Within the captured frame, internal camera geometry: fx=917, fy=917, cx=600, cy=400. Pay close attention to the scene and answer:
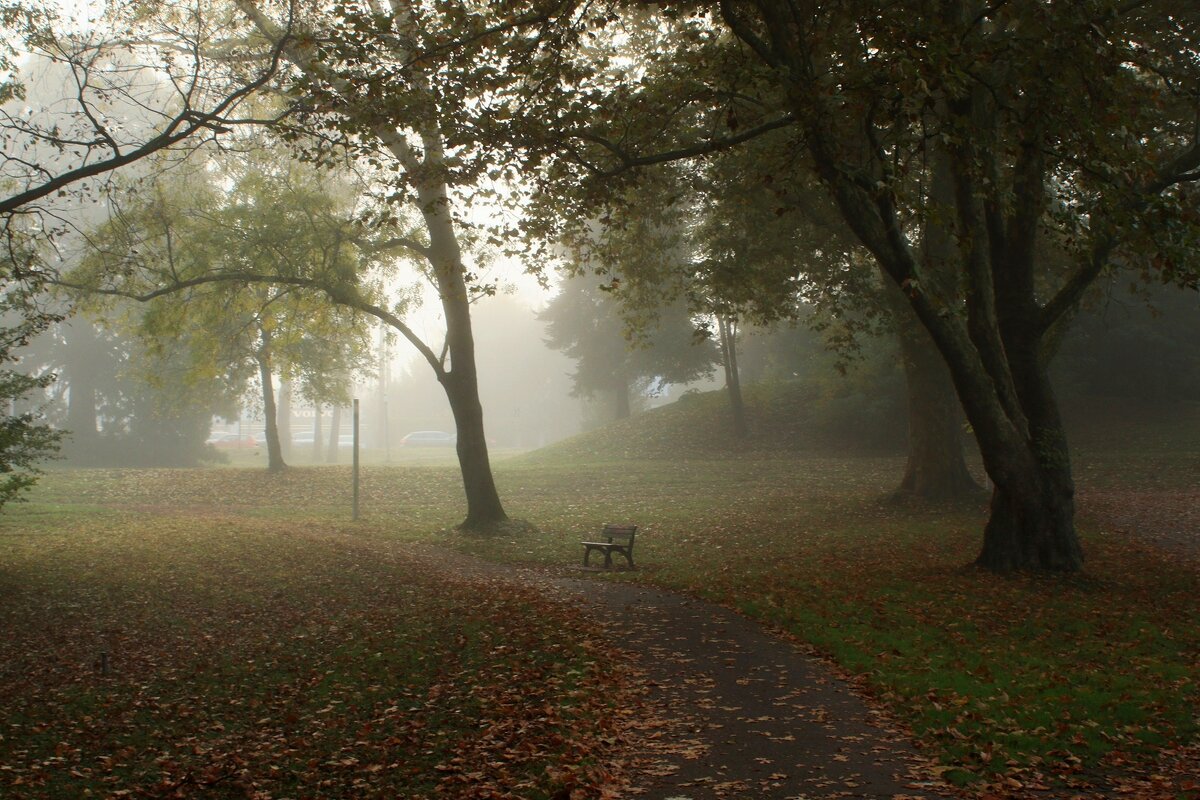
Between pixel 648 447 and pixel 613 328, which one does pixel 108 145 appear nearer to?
pixel 648 447

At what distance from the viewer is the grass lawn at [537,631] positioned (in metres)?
6.85

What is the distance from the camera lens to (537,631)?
10664 millimetres

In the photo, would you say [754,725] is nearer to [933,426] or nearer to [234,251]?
[933,426]

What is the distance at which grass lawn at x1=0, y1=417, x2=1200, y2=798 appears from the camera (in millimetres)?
6848

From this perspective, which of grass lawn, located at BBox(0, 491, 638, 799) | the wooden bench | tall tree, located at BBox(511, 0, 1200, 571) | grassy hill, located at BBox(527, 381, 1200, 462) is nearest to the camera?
grass lawn, located at BBox(0, 491, 638, 799)

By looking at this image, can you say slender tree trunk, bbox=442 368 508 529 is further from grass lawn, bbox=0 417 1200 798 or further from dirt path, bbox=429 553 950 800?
dirt path, bbox=429 553 950 800

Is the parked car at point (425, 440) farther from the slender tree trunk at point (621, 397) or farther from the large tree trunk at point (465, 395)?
the large tree trunk at point (465, 395)

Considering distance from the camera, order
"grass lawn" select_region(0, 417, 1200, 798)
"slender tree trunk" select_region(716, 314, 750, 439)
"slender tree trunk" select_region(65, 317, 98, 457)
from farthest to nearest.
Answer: "slender tree trunk" select_region(65, 317, 98, 457), "slender tree trunk" select_region(716, 314, 750, 439), "grass lawn" select_region(0, 417, 1200, 798)

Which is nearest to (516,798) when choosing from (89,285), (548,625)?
(548,625)

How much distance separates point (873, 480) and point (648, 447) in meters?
12.1

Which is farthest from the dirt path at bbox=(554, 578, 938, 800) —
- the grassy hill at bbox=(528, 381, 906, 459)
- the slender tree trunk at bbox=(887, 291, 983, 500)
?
the grassy hill at bbox=(528, 381, 906, 459)

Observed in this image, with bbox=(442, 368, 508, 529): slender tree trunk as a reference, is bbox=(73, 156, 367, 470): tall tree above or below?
above

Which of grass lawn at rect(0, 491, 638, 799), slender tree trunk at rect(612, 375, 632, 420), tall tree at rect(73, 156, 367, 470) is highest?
tall tree at rect(73, 156, 367, 470)

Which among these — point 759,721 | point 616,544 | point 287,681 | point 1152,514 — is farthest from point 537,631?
point 1152,514
